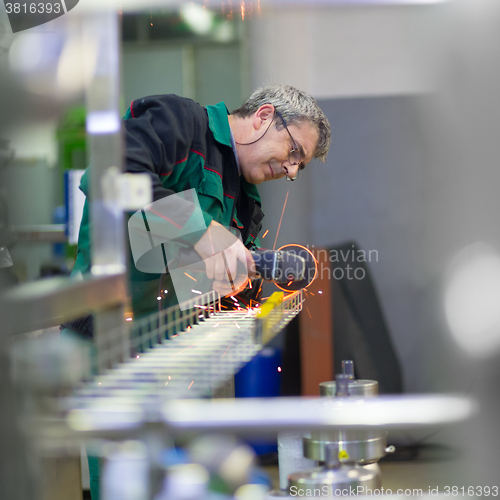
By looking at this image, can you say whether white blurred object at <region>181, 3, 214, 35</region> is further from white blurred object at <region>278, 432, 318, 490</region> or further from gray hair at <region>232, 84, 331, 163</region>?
white blurred object at <region>278, 432, 318, 490</region>

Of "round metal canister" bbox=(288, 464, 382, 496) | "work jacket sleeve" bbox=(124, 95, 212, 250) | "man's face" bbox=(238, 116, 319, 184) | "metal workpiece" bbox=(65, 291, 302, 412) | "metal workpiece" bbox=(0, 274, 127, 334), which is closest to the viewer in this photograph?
"metal workpiece" bbox=(0, 274, 127, 334)

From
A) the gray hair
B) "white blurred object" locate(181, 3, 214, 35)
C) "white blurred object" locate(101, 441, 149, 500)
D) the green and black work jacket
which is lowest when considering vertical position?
"white blurred object" locate(101, 441, 149, 500)

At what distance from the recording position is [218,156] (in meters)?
0.68

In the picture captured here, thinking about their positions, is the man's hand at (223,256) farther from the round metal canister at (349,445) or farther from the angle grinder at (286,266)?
the round metal canister at (349,445)

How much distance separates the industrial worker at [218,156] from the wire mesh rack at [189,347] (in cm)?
4

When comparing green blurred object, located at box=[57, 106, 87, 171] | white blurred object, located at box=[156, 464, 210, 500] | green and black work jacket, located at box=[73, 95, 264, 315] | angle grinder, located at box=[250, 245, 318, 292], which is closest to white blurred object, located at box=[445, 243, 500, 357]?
angle grinder, located at box=[250, 245, 318, 292]

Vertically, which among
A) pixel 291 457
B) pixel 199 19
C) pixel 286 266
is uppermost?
pixel 199 19

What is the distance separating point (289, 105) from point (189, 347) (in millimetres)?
388

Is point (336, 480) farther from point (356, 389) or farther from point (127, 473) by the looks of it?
point (127, 473)

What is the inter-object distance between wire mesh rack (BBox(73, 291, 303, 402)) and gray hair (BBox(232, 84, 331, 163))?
0.26 m

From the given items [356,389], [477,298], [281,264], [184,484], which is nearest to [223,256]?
[281,264]

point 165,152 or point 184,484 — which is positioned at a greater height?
point 165,152

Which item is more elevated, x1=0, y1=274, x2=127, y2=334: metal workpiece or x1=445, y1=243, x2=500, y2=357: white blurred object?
x1=0, y1=274, x2=127, y2=334: metal workpiece

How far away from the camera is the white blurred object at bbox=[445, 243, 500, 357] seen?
94 cm
